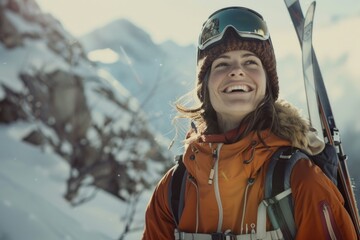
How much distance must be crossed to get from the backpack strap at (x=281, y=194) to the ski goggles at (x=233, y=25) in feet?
2.17

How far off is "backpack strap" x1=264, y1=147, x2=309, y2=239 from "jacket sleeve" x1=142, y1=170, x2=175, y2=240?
55cm

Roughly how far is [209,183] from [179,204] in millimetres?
219

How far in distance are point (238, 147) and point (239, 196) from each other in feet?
0.65

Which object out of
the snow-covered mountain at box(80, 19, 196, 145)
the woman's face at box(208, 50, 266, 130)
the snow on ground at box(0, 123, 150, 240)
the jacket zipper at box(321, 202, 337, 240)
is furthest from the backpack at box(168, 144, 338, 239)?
the snow-covered mountain at box(80, 19, 196, 145)

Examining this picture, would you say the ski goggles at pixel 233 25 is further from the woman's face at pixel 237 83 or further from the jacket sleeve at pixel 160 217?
the jacket sleeve at pixel 160 217

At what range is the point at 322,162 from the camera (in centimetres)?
168

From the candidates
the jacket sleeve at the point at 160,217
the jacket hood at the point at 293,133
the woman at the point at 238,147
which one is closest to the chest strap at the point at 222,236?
the woman at the point at 238,147

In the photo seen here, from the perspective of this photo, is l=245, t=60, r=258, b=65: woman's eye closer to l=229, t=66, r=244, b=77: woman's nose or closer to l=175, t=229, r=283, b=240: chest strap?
l=229, t=66, r=244, b=77: woman's nose

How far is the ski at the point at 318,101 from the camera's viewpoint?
7.83 ft

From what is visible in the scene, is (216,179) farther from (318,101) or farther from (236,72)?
(318,101)

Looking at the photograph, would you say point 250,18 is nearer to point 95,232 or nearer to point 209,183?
point 209,183

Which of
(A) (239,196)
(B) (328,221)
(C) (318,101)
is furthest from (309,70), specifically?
(B) (328,221)

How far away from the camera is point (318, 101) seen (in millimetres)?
2955

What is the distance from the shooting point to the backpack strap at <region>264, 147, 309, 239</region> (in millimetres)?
1571
